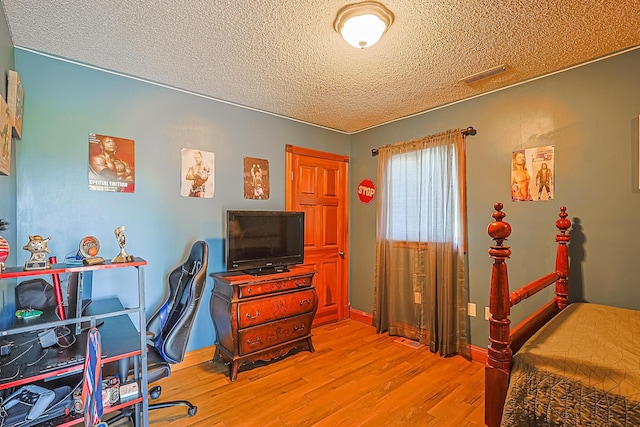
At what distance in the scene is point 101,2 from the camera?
1725 millimetres

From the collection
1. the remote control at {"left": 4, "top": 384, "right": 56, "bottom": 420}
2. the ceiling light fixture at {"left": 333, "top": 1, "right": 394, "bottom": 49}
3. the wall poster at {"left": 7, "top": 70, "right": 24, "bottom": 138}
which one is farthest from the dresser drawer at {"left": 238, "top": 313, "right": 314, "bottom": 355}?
the ceiling light fixture at {"left": 333, "top": 1, "right": 394, "bottom": 49}

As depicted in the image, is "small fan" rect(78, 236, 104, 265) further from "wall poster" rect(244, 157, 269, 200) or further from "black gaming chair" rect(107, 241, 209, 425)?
"wall poster" rect(244, 157, 269, 200)

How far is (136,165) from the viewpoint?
266 centimetres

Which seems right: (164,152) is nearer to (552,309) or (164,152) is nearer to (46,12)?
(46,12)

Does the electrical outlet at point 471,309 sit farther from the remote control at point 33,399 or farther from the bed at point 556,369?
the remote control at point 33,399

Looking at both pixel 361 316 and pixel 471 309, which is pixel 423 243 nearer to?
pixel 471 309

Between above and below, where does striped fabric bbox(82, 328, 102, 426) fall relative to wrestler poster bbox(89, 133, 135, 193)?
below

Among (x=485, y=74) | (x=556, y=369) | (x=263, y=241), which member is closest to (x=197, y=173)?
(x=263, y=241)

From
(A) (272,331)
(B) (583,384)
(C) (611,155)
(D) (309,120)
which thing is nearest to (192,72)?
(D) (309,120)

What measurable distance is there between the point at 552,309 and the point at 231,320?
247cm

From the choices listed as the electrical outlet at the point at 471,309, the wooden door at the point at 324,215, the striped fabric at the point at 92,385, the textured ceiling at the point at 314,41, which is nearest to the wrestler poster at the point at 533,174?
the textured ceiling at the point at 314,41

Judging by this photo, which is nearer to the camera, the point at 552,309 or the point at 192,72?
the point at 552,309

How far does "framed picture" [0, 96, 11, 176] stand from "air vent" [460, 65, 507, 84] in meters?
3.09

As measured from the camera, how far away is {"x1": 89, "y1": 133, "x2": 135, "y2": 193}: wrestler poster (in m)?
2.47
